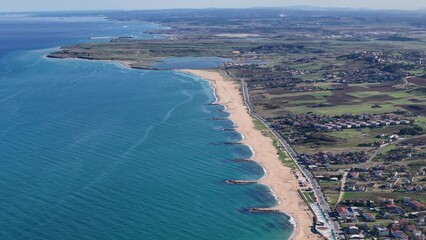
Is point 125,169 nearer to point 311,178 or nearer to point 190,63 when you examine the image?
point 311,178

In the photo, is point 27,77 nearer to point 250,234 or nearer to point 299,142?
point 299,142

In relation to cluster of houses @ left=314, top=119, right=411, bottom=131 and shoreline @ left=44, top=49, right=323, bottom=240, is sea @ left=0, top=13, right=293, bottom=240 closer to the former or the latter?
shoreline @ left=44, top=49, right=323, bottom=240

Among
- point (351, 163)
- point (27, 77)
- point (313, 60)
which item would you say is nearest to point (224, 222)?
point (351, 163)

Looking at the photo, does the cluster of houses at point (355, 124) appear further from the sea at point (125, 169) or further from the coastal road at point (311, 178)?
the sea at point (125, 169)

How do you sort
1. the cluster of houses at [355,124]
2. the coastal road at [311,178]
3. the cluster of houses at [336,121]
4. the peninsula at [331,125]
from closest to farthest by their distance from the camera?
the coastal road at [311,178]
the peninsula at [331,125]
the cluster of houses at [355,124]
the cluster of houses at [336,121]

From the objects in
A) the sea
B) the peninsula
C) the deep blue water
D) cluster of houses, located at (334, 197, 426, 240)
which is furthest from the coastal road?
the deep blue water

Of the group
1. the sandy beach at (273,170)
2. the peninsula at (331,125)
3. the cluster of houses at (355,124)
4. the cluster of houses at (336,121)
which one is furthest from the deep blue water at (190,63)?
the cluster of houses at (355,124)

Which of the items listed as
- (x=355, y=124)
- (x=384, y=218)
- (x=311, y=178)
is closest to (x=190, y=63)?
(x=355, y=124)
